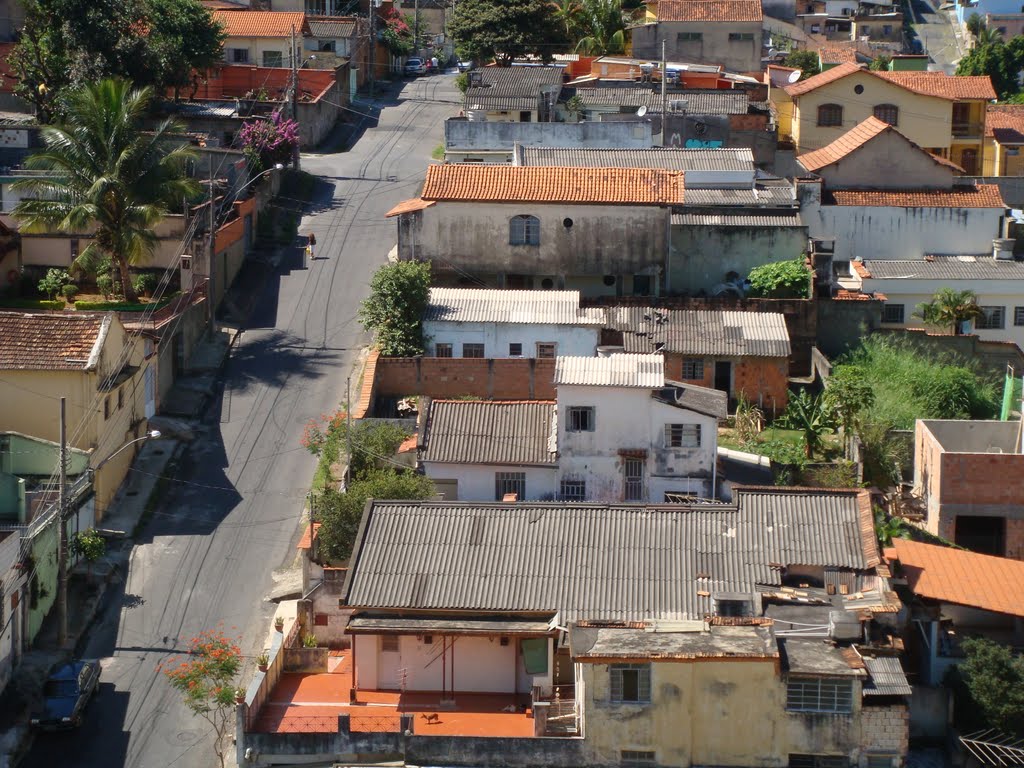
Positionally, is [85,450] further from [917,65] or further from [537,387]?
[917,65]

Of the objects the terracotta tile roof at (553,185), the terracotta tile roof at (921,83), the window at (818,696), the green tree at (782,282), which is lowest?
the window at (818,696)

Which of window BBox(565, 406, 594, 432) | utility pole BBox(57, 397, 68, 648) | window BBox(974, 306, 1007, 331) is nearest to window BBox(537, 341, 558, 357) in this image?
window BBox(565, 406, 594, 432)

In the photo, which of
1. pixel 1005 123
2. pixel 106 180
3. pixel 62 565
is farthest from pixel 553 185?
pixel 1005 123

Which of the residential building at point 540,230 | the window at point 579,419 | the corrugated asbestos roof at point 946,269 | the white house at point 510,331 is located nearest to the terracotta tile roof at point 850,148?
the corrugated asbestos roof at point 946,269

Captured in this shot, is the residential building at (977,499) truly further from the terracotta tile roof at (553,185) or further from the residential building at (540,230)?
the terracotta tile roof at (553,185)

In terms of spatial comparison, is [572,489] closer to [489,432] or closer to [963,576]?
[489,432]

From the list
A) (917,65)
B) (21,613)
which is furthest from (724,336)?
(917,65)

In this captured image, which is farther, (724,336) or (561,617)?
(724,336)
